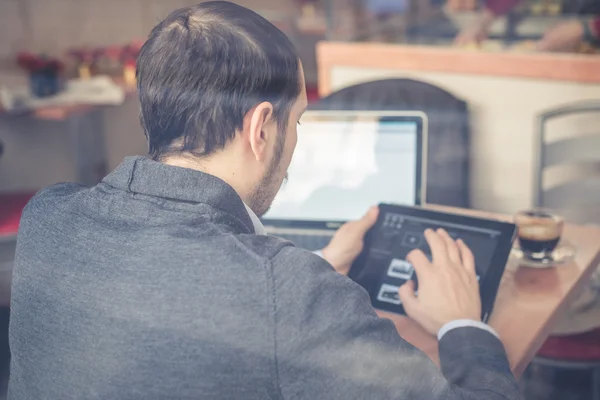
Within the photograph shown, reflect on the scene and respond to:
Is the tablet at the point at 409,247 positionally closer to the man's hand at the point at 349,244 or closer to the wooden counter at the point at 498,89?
the man's hand at the point at 349,244

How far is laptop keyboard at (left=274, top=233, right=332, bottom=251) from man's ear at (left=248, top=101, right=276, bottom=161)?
51 centimetres

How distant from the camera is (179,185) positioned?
27.2 inches

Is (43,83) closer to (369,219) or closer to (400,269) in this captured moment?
(369,219)

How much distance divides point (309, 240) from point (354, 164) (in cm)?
16

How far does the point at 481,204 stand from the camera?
235 centimetres

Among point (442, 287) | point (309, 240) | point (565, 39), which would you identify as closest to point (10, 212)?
point (309, 240)

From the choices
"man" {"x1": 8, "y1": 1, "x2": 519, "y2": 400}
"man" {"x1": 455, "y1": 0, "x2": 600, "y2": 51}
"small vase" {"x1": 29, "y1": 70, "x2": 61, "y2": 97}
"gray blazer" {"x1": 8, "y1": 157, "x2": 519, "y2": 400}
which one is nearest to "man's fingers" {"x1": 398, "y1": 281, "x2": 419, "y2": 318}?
"man" {"x1": 8, "y1": 1, "x2": 519, "y2": 400}

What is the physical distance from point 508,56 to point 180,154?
1.65m

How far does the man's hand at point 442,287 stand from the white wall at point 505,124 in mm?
1317

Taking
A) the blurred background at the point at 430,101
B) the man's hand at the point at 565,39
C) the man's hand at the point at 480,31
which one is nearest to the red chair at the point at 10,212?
the blurred background at the point at 430,101

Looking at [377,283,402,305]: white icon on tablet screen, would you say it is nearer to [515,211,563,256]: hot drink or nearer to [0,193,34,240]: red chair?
[515,211,563,256]: hot drink

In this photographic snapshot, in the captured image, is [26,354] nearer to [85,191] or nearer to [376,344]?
[85,191]

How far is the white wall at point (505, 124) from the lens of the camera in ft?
7.02

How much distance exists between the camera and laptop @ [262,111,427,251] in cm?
122
